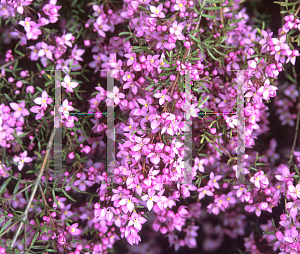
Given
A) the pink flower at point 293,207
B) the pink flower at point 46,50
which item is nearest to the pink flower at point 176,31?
the pink flower at point 46,50

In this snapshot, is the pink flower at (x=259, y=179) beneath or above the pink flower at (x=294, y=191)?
above

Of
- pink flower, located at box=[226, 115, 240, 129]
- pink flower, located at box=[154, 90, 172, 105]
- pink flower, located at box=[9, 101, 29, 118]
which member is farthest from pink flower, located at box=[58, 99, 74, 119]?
pink flower, located at box=[226, 115, 240, 129]

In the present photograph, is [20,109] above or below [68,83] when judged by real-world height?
below

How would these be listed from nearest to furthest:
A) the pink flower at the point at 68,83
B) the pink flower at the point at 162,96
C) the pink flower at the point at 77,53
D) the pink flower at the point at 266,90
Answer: the pink flower at the point at 162,96, the pink flower at the point at 266,90, the pink flower at the point at 68,83, the pink flower at the point at 77,53

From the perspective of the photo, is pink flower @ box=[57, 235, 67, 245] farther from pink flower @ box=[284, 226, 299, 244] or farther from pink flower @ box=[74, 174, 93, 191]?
pink flower @ box=[284, 226, 299, 244]

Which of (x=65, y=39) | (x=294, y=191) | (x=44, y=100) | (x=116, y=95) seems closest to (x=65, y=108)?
(x=44, y=100)

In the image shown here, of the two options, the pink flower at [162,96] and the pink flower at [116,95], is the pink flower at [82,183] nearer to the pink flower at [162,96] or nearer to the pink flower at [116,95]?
the pink flower at [116,95]

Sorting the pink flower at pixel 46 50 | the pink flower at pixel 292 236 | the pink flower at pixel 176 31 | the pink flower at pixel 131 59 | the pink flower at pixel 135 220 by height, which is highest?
the pink flower at pixel 176 31

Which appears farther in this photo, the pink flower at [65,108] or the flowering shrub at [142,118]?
the pink flower at [65,108]

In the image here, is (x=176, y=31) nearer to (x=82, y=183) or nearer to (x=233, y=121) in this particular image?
(x=233, y=121)
